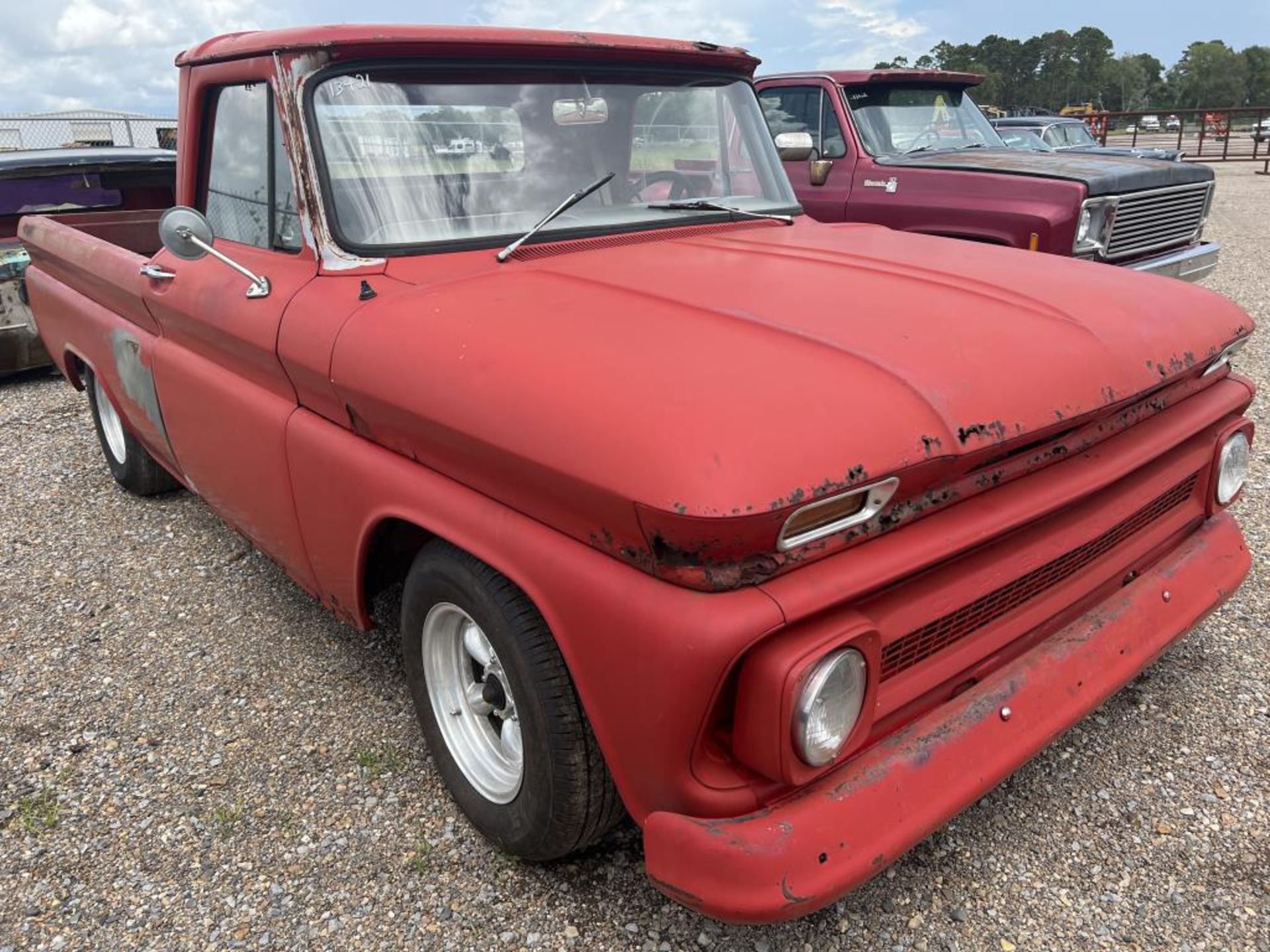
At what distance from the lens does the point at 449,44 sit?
8.11 ft

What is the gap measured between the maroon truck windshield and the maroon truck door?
4271mm

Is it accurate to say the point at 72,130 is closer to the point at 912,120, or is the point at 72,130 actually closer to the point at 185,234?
the point at 912,120

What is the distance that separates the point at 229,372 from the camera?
108 inches

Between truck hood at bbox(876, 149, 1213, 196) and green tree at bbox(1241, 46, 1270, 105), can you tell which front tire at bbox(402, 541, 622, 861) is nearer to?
truck hood at bbox(876, 149, 1213, 196)

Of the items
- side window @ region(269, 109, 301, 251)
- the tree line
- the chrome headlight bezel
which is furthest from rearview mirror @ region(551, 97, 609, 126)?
the tree line

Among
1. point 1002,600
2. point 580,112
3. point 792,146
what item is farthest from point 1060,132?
point 1002,600

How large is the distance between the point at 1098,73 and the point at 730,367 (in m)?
98.8

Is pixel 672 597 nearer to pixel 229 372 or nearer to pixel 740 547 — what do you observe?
pixel 740 547

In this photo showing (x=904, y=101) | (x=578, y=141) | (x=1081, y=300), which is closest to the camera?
(x=1081, y=300)

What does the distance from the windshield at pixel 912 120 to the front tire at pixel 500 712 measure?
5.26 m

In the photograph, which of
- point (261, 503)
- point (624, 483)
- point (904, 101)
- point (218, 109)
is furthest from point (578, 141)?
point (904, 101)

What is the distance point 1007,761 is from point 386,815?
1.49 metres

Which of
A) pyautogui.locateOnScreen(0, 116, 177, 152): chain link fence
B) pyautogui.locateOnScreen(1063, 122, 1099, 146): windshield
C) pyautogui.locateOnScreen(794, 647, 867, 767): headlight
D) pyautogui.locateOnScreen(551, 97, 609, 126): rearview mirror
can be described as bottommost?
pyautogui.locateOnScreen(794, 647, 867, 767): headlight

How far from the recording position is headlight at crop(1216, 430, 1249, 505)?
8.07ft
